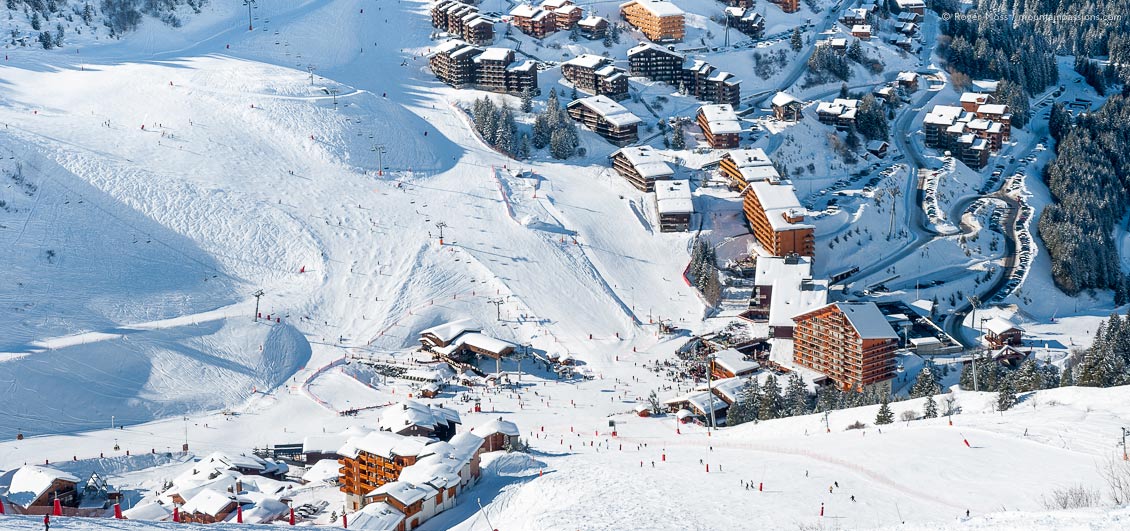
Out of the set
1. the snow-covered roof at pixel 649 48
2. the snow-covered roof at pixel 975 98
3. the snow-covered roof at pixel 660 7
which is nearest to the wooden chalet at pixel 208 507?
the snow-covered roof at pixel 649 48

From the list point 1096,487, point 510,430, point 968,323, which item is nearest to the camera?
point 1096,487

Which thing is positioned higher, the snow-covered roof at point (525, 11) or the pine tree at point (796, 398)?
the snow-covered roof at point (525, 11)

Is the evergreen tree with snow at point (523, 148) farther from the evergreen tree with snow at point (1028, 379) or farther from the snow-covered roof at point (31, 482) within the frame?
the snow-covered roof at point (31, 482)

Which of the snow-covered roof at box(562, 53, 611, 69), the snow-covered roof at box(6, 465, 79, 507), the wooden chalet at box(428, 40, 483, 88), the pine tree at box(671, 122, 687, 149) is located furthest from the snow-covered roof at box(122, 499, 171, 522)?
the snow-covered roof at box(562, 53, 611, 69)

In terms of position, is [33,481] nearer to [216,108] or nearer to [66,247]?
[66,247]

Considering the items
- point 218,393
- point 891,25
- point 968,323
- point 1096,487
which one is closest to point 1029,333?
point 968,323
